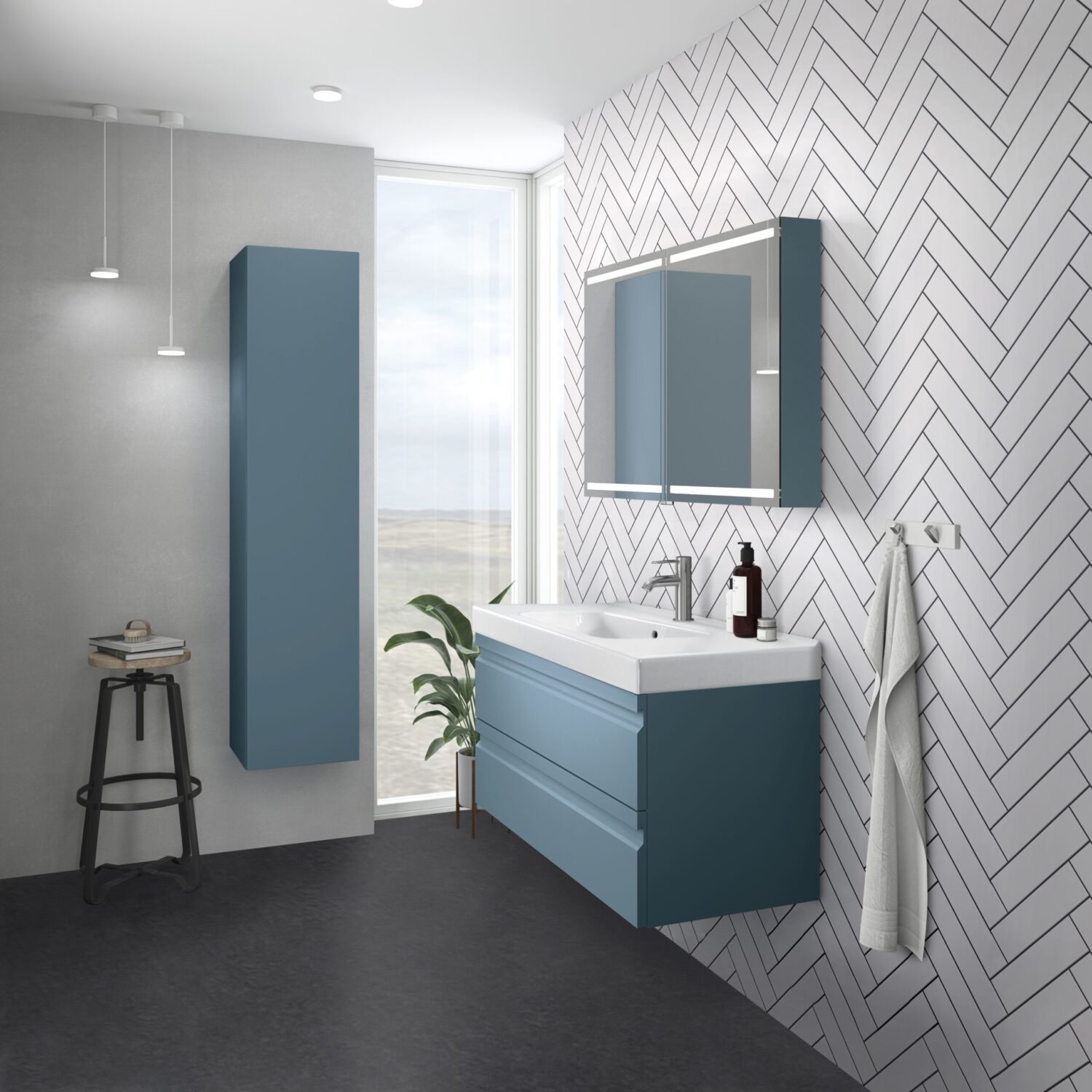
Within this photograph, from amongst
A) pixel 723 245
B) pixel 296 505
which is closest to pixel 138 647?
pixel 296 505

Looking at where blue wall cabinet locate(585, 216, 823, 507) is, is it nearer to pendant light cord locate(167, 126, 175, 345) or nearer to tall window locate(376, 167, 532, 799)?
tall window locate(376, 167, 532, 799)

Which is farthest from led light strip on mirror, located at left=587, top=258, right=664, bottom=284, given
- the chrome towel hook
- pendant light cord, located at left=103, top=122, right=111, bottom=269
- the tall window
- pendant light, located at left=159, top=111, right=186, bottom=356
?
pendant light cord, located at left=103, top=122, right=111, bottom=269

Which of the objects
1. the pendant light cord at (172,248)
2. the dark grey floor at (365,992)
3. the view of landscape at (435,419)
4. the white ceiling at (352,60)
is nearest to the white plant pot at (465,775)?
the view of landscape at (435,419)

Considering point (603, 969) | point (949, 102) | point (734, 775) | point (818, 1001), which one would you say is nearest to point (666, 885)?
point (734, 775)

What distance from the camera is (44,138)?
4094 mm

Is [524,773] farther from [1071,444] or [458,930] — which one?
[1071,444]

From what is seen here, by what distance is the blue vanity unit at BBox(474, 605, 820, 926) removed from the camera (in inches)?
108

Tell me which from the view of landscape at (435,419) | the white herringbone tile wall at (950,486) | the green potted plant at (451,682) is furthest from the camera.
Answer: the view of landscape at (435,419)

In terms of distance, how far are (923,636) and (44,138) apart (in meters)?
3.45

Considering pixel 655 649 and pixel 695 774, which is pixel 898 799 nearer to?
pixel 695 774

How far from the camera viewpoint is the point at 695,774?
9.12 ft

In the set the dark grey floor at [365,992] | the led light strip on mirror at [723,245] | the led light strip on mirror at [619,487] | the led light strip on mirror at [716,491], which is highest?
the led light strip on mirror at [723,245]

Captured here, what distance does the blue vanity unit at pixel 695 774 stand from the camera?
2.75 metres

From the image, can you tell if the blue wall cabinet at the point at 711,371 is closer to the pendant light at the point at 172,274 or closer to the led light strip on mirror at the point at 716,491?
the led light strip on mirror at the point at 716,491
